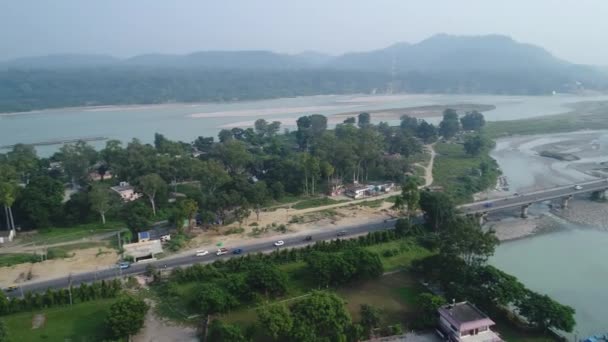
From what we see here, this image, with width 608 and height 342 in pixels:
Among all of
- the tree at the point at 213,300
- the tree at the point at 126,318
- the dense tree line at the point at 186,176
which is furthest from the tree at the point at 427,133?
the tree at the point at 126,318

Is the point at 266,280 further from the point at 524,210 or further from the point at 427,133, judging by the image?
the point at 427,133

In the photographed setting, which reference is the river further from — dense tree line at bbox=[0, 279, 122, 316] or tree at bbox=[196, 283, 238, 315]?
dense tree line at bbox=[0, 279, 122, 316]

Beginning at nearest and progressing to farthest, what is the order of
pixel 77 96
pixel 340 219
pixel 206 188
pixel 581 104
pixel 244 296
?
pixel 244 296 → pixel 340 219 → pixel 206 188 → pixel 581 104 → pixel 77 96

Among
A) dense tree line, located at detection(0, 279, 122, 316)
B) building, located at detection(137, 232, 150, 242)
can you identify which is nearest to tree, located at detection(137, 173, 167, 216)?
building, located at detection(137, 232, 150, 242)

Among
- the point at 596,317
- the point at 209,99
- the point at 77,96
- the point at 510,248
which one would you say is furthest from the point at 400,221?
the point at 77,96

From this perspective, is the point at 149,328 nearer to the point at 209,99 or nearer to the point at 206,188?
the point at 206,188
